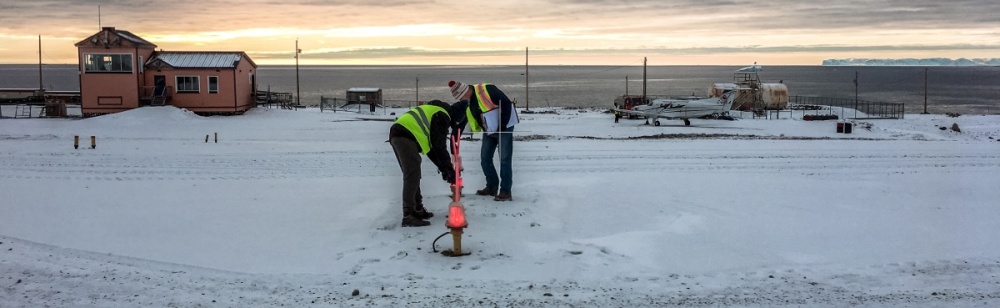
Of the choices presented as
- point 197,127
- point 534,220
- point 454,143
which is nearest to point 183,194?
point 454,143

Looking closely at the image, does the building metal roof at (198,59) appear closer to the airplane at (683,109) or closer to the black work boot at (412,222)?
the airplane at (683,109)

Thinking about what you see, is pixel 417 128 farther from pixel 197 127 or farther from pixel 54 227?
pixel 197 127

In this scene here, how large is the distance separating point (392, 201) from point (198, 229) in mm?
2532

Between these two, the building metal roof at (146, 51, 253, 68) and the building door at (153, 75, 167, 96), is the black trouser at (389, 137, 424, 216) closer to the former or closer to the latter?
the building metal roof at (146, 51, 253, 68)

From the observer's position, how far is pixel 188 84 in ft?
123

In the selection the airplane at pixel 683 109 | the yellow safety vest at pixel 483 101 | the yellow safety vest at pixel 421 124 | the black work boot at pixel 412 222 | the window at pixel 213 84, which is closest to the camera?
the yellow safety vest at pixel 421 124

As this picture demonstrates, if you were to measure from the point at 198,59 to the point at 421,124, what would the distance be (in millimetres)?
32474

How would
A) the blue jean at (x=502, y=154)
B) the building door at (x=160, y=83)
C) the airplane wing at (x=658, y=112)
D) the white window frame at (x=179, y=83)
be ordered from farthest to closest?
the airplane wing at (x=658, y=112)
the white window frame at (x=179, y=83)
the building door at (x=160, y=83)
the blue jean at (x=502, y=154)

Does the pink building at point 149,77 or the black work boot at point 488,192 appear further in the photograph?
the pink building at point 149,77

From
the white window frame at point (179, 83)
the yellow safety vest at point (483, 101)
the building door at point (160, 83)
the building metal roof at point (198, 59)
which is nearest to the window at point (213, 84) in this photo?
the white window frame at point (179, 83)

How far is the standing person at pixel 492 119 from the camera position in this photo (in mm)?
10258

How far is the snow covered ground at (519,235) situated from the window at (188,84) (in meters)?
21.8

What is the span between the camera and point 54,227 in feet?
29.5

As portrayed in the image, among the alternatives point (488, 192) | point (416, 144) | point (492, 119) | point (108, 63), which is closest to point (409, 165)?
point (416, 144)
